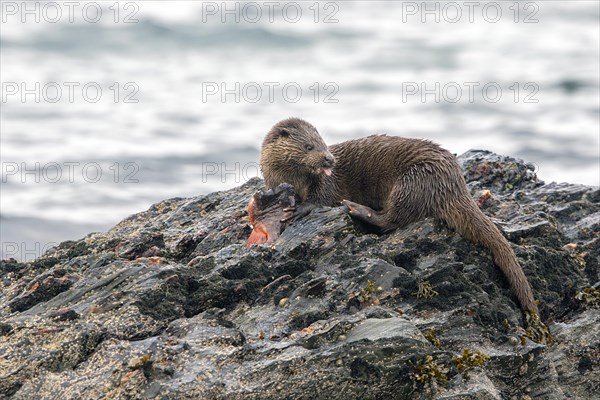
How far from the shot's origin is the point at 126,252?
7.34 meters

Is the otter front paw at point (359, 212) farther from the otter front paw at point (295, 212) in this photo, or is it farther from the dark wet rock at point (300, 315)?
the otter front paw at point (295, 212)

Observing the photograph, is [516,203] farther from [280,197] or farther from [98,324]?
[98,324]

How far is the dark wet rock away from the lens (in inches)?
223

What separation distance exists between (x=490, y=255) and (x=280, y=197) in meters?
1.78

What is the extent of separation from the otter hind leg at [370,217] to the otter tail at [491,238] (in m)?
0.43

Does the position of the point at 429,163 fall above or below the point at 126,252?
above

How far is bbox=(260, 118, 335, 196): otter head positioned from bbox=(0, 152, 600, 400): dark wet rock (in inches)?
31.7

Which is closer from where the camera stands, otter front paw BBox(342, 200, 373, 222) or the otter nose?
otter front paw BBox(342, 200, 373, 222)

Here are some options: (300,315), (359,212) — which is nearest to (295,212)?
(359,212)

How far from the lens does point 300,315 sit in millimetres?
6160

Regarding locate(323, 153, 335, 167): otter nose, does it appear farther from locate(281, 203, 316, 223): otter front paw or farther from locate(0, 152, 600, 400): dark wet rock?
locate(0, 152, 600, 400): dark wet rock

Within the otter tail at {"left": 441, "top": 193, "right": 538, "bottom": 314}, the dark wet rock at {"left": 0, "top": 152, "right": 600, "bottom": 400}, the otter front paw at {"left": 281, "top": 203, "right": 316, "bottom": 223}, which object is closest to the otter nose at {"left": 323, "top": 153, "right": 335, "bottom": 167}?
the otter front paw at {"left": 281, "top": 203, "right": 316, "bottom": 223}

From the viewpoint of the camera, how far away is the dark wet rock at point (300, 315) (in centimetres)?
567

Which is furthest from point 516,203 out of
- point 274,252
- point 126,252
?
point 126,252
